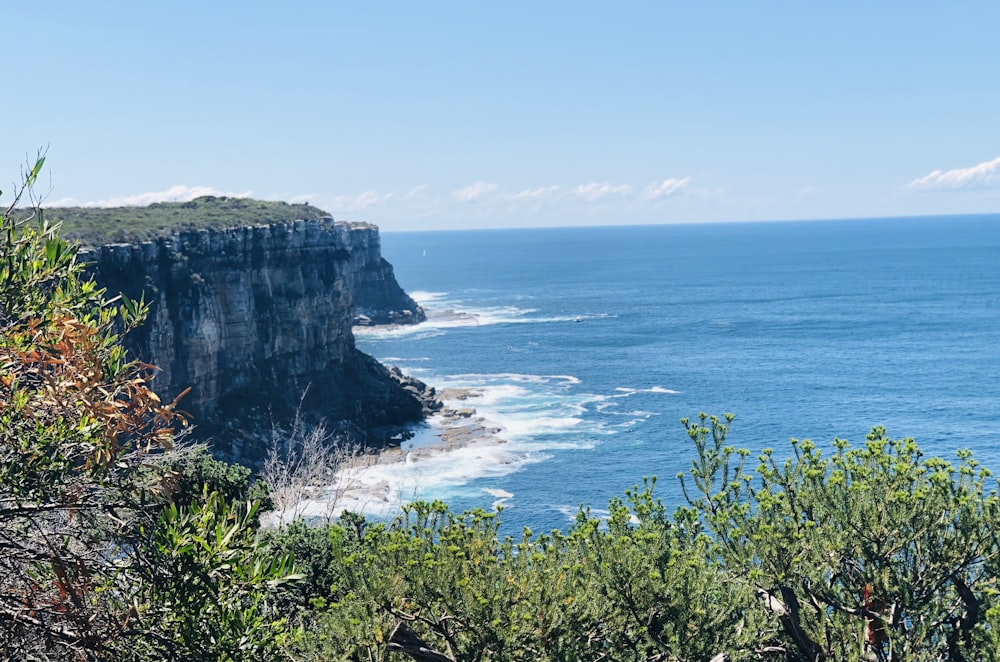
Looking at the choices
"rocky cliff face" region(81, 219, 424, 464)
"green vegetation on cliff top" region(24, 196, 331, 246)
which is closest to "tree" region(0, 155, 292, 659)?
"rocky cliff face" region(81, 219, 424, 464)

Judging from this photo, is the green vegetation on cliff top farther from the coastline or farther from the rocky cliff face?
the coastline

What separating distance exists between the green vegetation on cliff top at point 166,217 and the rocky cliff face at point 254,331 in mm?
2117

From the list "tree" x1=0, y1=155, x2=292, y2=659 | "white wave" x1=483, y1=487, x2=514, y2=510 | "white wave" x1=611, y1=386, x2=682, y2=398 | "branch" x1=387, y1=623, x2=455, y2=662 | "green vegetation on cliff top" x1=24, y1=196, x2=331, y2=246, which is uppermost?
"green vegetation on cliff top" x1=24, y1=196, x2=331, y2=246

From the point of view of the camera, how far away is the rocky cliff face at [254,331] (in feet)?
237

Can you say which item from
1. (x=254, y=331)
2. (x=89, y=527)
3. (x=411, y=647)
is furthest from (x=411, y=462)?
(x=89, y=527)

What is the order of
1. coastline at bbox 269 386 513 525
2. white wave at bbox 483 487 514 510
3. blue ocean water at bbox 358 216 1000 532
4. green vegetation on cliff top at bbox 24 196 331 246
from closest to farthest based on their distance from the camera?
coastline at bbox 269 386 513 525 → white wave at bbox 483 487 514 510 → blue ocean water at bbox 358 216 1000 532 → green vegetation on cliff top at bbox 24 196 331 246

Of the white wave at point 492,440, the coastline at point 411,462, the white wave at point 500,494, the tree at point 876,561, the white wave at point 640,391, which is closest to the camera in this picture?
the tree at point 876,561

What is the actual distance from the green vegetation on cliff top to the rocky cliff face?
2117 mm

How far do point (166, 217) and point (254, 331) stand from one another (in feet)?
58.4

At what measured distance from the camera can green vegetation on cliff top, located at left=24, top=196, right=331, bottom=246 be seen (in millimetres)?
74812

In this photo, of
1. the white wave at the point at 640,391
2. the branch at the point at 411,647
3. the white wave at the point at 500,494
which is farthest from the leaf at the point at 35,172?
the white wave at the point at 640,391

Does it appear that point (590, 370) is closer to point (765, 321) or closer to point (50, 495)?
point (765, 321)

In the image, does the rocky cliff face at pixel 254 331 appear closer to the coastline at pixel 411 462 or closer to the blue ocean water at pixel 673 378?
the coastline at pixel 411 462

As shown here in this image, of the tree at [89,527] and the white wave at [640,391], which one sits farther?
the white wave at [640,391]
